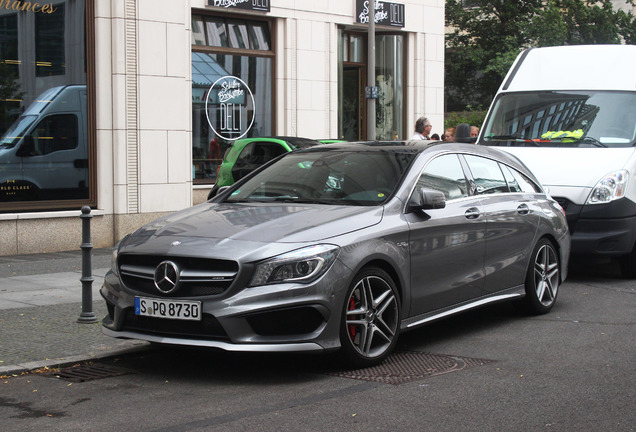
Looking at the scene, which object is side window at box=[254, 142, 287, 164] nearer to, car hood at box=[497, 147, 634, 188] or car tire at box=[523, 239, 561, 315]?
car hood at box=[497, 147, 634, 188]

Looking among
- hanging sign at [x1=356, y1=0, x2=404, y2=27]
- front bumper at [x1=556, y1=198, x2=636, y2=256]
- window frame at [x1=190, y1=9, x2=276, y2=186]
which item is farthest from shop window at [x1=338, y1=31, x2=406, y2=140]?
front bumper at [x1=556, y1=198, x2=636, y2=256]

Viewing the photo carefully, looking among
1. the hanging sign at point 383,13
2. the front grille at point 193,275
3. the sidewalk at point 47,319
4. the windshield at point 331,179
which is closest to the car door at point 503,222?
the windshield at point 331,179

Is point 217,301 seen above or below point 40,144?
below

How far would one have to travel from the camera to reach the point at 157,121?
15.2 meters

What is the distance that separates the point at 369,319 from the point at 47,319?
11.2 feet

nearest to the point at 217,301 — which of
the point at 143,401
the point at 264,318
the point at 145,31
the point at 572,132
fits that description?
the point at 264,318

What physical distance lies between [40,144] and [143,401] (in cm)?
921

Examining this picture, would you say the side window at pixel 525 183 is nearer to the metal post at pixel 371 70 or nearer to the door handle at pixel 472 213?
the door handle at pixel 472 213

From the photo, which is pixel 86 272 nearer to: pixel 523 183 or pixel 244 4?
pixel 523 183

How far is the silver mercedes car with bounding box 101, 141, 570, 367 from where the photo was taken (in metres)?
5.89

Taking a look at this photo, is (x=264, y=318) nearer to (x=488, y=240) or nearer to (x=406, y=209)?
(x=406, y=209)

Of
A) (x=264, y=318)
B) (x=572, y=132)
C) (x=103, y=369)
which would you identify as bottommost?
(x=103, y=369)

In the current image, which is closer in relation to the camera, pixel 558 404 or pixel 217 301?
pixel 558 404

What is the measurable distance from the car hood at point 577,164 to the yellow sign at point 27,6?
25.8ft
